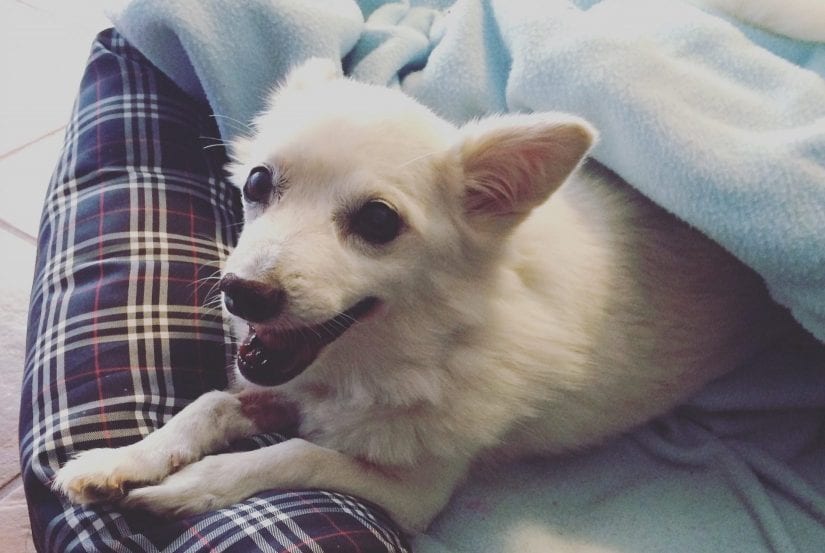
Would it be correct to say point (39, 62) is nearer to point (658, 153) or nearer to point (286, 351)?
point (286, 351)

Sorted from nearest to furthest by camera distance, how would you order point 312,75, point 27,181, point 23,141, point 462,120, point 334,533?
point 334,533, point 312,75, point 462,120, point 27,181, point 23,141

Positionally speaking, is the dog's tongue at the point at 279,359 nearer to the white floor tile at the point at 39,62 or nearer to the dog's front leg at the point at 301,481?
the dog's front leg at the point at 301,481

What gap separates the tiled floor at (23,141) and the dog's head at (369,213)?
2.55 feet

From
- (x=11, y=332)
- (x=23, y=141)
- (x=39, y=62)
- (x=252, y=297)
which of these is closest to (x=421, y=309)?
(x=252, y=297)

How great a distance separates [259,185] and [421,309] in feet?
0.97

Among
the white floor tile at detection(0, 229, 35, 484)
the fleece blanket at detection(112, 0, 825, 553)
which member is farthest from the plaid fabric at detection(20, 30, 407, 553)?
the white floor tile at detection(0, 229, 35, 484)

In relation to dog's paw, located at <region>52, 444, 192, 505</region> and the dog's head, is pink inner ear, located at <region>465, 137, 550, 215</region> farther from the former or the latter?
dog's paw, located at <region>52, 444, 192, 505</region>

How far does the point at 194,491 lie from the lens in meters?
1.04

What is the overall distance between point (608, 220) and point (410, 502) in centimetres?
58

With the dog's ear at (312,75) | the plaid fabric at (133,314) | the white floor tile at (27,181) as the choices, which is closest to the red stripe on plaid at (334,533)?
the plaid fabric at (133,314)

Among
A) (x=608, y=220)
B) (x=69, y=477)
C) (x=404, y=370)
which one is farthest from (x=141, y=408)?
(x=608, y=220)

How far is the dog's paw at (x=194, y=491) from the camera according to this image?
1029 millimetres

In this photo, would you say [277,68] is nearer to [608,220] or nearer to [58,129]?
[608,220]

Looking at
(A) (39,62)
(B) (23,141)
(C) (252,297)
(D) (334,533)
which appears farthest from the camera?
(A) (39,62)
